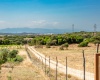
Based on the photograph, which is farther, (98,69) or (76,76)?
(76,76)

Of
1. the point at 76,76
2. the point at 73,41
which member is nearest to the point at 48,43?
the point at 73,41

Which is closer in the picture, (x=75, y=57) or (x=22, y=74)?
(x=22, y=74)

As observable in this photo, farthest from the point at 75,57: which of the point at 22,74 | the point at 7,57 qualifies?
the point at 22,74

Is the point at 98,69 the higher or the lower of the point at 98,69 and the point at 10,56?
the higher

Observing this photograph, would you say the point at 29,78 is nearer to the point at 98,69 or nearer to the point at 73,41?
the point at 98,69

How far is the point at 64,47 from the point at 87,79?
59.2m

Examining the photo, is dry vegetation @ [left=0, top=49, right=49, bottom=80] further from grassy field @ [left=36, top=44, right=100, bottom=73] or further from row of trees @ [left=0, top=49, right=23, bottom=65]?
grassy field @ [left=36, top=44, right=100, bottom=73]

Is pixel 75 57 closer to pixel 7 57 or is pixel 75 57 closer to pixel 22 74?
pixel 7 57

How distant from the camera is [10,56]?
131ft

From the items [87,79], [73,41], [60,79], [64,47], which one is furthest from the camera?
[73,41]

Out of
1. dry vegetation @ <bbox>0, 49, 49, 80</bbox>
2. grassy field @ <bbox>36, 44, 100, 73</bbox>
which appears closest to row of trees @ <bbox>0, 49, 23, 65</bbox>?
dry vegetation @ <bbox>0, 49, 49, 80</bbox>

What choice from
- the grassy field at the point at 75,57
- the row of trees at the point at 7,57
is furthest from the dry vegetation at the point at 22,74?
the grassy field at the point at 75,57

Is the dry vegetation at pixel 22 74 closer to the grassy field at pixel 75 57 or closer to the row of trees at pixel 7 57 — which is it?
the row of trees at pixel 7 57

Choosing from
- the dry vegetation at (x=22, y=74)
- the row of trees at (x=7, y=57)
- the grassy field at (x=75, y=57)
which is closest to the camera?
the dry vegetation at (x=22, y=74)
